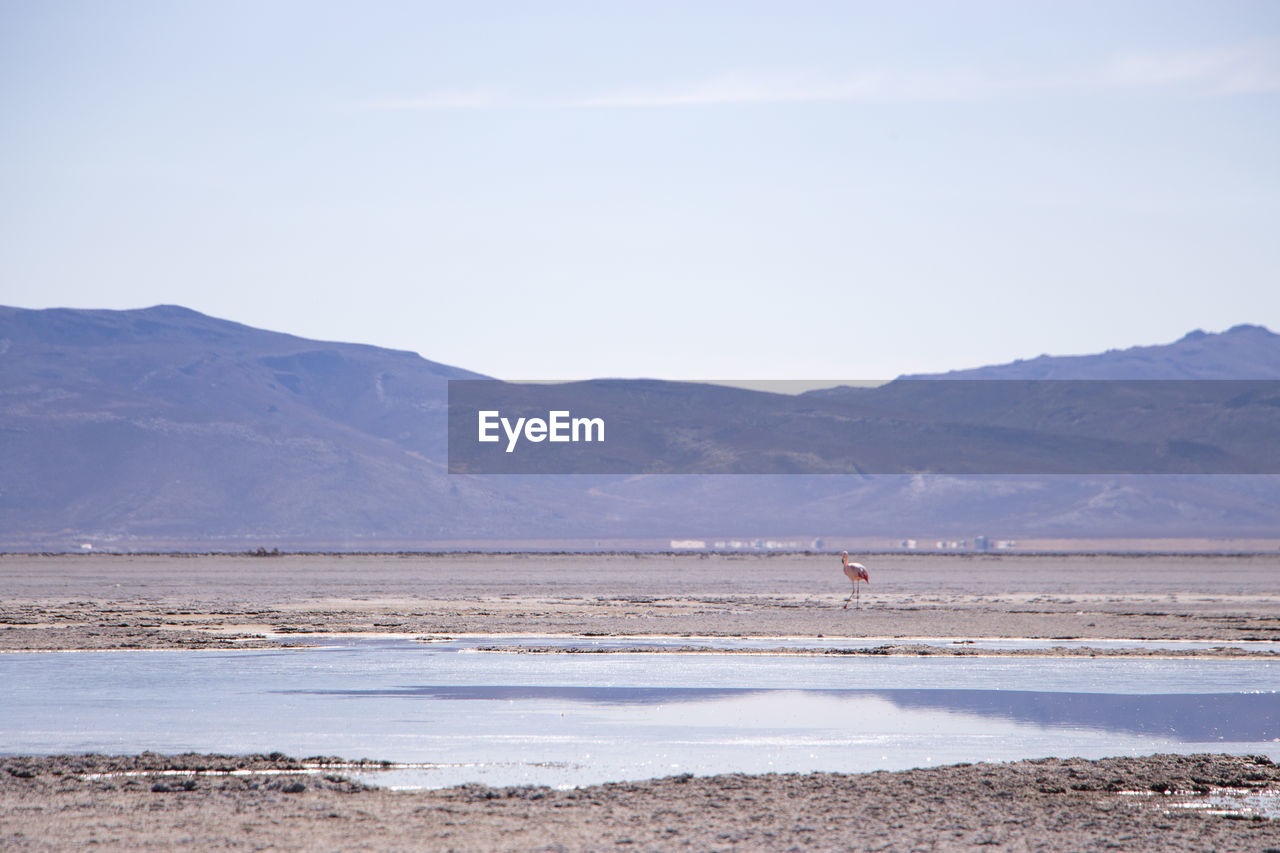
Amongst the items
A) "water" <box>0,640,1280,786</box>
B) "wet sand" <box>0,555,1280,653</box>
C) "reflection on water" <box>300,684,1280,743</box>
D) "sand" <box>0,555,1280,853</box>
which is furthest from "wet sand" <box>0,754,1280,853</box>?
"wet sand" <box>0,555,1280,653</box>

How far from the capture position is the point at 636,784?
41.1 ft

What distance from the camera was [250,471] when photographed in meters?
193

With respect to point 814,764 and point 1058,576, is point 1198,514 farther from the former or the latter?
point 814,764

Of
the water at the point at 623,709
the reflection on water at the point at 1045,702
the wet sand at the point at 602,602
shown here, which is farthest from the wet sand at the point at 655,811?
the wet sand at the point at 602,602

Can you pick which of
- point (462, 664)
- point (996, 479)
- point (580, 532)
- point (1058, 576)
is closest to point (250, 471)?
point (580, 532)

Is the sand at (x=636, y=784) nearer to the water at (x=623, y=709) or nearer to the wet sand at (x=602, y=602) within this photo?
the wet sand at (x=602, y=602)

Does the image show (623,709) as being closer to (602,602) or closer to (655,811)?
(655,811)

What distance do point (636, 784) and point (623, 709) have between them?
15.3ft

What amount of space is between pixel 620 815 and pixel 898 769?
3.26 metres

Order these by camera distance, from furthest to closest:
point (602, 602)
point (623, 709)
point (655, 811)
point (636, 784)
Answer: point (602, 602) → point (623, 709) → point (636, 784) → point (655, 811)

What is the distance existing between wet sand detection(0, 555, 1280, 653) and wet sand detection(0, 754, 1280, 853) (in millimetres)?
13357

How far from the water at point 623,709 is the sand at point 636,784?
102 centimetres

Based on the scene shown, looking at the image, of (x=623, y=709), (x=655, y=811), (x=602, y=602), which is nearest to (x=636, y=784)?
(x=655, y=811)

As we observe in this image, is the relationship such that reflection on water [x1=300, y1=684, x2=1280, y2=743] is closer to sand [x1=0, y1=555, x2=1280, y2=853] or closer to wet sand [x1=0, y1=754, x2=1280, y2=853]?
sand [x1=0, y1=555, x2=1280, y2=853]
